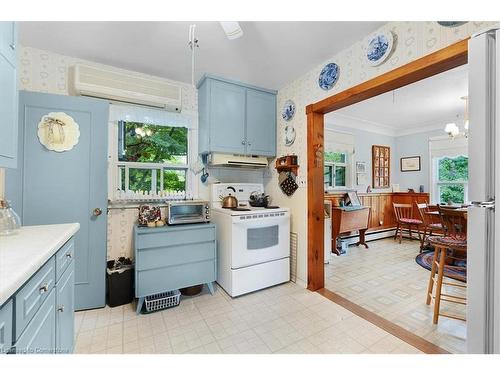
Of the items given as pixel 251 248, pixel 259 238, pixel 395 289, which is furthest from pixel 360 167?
pixel 251 248

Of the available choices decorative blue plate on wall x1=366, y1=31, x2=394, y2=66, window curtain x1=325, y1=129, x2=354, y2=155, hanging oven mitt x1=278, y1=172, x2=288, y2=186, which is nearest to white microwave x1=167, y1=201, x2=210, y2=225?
hanging oven mitt x1=278, y1=172, x2=288, y2=186

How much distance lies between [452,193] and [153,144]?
18.5ft

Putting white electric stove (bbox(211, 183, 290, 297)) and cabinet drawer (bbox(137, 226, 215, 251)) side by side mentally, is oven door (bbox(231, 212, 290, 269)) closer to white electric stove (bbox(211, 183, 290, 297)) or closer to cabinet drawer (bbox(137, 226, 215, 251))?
white electric stove (bbox(211, 183, 290, 297))

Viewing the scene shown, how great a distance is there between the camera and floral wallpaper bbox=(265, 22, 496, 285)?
1455 mm

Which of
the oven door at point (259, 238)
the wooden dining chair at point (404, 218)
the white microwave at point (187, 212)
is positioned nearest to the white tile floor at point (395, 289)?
the wooden dining chair at point (404, 218)

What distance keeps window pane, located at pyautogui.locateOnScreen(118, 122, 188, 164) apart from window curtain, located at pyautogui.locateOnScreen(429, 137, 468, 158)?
5.01 meters

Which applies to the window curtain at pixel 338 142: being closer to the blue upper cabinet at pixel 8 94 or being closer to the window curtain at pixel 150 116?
the window curtain at pixel 150 116

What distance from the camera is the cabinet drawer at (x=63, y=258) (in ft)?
3.79

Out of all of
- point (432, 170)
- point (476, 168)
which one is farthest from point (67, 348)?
point (432, 170)

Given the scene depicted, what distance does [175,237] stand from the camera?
6.98 feet

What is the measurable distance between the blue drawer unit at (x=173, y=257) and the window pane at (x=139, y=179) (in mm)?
571
